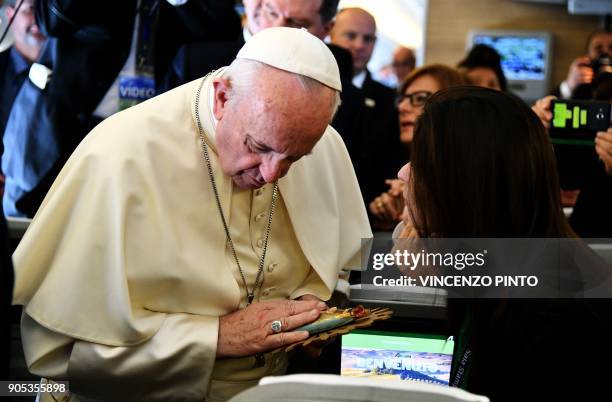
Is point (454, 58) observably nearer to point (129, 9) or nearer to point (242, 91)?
point (129, 9)

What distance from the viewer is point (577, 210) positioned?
14.1 ft

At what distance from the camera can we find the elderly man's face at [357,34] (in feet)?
22.3

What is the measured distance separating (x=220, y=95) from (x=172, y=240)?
0.42 meters

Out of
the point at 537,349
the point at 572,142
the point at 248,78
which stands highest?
the point at 248,78

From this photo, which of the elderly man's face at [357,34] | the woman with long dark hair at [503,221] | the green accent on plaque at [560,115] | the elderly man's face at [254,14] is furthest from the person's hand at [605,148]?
the elderly man's face at [357,34]

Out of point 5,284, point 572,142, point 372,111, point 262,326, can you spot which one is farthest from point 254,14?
point 5,284

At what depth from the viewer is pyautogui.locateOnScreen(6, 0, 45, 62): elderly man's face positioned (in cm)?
502

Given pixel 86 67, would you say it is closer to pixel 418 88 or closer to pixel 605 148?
pixel 418 88

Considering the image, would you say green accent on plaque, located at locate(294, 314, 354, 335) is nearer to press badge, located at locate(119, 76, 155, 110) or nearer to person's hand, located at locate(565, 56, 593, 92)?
press badge, located at locate(119, 76, 155, 110)

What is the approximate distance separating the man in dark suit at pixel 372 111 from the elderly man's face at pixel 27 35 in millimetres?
1660

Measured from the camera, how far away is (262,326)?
2.81m

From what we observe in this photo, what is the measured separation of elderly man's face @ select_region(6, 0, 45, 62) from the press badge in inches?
26.3

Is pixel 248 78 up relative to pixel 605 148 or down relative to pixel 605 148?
up

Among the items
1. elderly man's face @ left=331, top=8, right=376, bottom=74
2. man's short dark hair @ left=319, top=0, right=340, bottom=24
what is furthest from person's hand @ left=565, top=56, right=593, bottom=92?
man's short dark hair @ left=319, top=0, right=340, bottom=24
